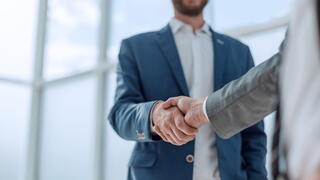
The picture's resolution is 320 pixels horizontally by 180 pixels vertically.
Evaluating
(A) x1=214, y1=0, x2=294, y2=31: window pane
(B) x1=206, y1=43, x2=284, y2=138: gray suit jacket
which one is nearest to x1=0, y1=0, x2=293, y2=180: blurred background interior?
(A) x1=214, y1=0, x2=294, y2=31: window pane

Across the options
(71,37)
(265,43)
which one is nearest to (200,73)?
(265,43)

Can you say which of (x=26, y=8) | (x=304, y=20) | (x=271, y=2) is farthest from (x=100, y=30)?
(x=304, y=20)

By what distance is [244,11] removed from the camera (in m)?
3.29

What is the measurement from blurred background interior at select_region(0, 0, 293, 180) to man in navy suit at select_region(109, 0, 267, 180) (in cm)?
201

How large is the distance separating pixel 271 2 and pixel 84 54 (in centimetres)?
209

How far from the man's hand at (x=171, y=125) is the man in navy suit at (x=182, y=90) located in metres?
0.05

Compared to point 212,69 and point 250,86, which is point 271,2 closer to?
point 212,69

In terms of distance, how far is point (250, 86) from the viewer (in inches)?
38.4

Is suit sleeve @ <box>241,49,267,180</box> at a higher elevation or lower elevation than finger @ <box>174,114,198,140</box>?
lower

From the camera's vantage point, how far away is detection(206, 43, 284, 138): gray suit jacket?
93cm

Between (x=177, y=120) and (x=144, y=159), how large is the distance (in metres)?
0.31

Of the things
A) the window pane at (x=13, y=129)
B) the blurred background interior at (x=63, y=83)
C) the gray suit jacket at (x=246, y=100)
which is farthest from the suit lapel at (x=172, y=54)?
the window pane at (x=13, y=129)

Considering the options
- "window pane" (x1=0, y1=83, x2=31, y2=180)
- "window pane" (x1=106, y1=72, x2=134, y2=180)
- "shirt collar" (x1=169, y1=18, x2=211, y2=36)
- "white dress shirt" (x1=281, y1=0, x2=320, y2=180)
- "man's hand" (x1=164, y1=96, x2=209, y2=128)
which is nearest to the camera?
"white dress shirt" (x1=281, y1=0, x2=320, y2=180)

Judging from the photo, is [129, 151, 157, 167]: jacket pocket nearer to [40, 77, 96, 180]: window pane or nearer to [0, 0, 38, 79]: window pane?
[40, 77, 96, 180]: window pane
